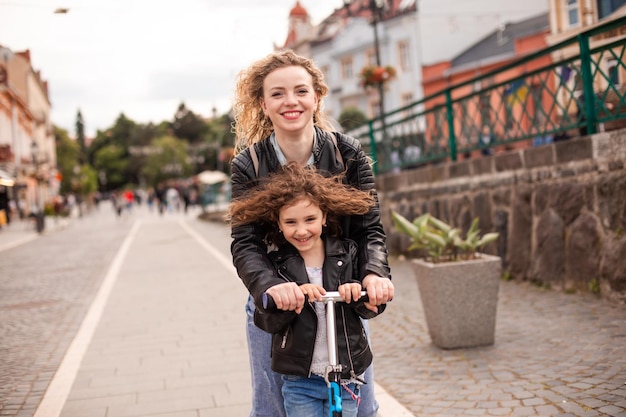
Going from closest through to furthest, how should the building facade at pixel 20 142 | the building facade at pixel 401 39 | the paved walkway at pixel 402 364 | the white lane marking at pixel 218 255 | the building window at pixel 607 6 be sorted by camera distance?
the paved walkway at pixel 402 364
the building window at pixel 607 6
the white lane marking at pixel 218 255
the building facade at pixel 401 39
the building facade at pixel 20 142

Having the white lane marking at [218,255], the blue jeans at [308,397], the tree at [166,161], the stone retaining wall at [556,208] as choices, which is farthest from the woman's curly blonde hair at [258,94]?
the tree at [166,161]

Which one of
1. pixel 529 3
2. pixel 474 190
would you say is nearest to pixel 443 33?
pixel 529 3

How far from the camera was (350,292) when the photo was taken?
2562 millimetres

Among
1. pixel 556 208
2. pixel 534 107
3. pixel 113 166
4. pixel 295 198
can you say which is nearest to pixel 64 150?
pixel 113 166

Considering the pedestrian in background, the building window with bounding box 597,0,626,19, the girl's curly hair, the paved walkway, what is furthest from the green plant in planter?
the building window with bounding box 597,0,626,19

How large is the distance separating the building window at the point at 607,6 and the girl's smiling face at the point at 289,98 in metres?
6.68

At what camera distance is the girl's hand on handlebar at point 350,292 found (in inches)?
101

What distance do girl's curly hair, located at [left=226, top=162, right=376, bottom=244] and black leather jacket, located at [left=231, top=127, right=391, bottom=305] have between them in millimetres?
54

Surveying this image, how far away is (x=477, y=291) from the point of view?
5.52 m

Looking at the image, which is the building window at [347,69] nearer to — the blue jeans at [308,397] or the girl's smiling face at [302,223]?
the girl's smiling face at [302,223]

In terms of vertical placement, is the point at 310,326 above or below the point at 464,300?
above

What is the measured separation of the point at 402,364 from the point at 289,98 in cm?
303

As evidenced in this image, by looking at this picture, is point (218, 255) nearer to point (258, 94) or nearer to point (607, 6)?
point (607, 6)

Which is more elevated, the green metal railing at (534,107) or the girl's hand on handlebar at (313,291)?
the green metal railing at (534,107)
